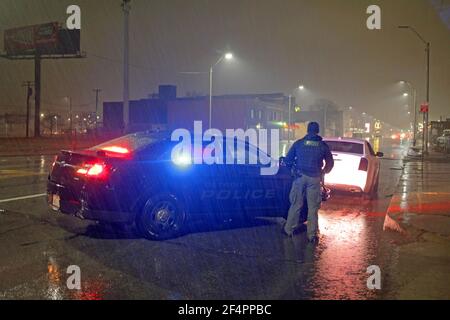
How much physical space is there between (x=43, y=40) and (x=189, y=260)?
63005mm

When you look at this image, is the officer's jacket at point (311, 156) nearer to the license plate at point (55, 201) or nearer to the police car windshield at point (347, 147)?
the license plate at point (55, 201)

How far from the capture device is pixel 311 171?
23.9ft

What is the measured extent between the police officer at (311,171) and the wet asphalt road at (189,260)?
1.44 ft

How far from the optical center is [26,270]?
5.49 meters

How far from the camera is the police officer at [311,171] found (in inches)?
287

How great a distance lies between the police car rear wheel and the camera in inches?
275

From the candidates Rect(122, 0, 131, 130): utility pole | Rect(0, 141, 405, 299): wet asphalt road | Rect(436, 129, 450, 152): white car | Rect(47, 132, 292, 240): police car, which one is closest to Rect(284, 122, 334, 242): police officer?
Rect(0, 141, 405, 299): wet asphalt road

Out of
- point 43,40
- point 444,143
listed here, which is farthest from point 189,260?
point 43,40

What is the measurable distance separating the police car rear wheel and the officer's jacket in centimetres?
191

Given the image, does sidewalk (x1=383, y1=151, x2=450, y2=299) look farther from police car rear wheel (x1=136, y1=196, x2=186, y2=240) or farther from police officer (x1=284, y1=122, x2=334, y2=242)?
police car rear wheel (x1=136, y1=196, x2=186, y2=240)

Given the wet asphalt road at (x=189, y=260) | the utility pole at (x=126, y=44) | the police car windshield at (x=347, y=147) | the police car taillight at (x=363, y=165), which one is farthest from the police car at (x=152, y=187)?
the utility pole at (x=126, y=44)

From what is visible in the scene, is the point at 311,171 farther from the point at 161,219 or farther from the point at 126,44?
the point at 126,44
